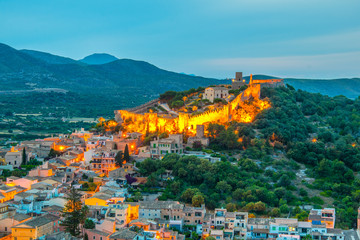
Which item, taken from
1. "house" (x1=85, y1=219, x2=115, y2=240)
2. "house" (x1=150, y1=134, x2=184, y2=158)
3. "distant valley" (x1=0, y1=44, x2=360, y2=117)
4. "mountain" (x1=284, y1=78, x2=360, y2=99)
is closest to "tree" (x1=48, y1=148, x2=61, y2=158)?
"house" (x1=150, y1=134, x2=184, y2=158)

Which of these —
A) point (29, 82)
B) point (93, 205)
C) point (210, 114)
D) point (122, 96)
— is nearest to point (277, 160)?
point (210, 114)

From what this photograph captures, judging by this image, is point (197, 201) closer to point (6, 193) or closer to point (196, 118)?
point (6, 193)

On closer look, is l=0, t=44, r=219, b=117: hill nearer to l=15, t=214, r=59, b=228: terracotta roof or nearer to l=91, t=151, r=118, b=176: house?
l=91, t=151, r=118, b=176: house

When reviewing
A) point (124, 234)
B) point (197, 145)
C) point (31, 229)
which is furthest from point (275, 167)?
point (31, 229)

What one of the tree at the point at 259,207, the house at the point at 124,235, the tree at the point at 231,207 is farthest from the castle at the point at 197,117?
the house at the point at 124,235

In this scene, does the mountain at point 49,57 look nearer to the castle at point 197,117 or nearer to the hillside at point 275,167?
the castle at point 197,117
